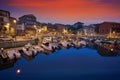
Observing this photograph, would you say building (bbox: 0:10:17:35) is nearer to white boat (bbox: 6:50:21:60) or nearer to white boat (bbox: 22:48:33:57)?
white boat (bbox: 22:48:33:57)

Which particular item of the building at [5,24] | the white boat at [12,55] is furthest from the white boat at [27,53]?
the building at [5,24]

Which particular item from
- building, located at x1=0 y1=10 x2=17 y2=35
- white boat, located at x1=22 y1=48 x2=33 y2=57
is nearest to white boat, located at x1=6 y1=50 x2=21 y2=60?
white boat, located at x1=22 y1=48 x2=33 y2=57

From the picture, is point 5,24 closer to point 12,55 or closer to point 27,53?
point 27,53

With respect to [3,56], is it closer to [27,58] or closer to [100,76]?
[27,58]

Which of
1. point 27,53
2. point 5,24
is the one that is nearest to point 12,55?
point 27,53

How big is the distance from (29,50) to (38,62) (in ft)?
7.57

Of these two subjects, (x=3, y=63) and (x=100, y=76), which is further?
(x=3, y=63)

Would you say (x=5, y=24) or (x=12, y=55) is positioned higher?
(x=5, y=24)

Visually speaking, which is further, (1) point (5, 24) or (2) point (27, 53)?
(1) point (5, 24)

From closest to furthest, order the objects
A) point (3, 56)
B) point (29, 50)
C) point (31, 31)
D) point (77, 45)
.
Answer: point (3, 56) < point (29, 50) < point (77, 45) < point (31, 31)

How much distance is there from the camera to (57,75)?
582 inches

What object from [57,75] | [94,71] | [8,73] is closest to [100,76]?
[94,71]

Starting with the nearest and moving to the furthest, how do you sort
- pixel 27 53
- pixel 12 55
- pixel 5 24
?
pixel 12 55 < pixel 27 53 < pixel 5 24

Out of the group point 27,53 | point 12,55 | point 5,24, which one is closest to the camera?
point 12,55
